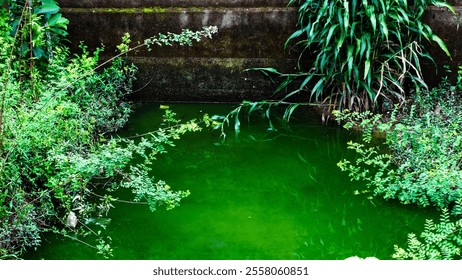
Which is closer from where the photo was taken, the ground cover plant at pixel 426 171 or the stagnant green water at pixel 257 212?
the ground cover plant at pixel 426 171

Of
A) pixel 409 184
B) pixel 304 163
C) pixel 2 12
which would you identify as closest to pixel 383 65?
pixel 304 163

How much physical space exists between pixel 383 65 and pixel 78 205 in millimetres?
2286

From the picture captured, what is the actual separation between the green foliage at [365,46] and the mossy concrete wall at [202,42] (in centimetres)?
31

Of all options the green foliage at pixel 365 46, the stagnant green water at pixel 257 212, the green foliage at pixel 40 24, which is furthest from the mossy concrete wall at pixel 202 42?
the stagnant green water at pixel 257 212

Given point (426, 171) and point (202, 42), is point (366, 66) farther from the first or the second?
point (202, 42)

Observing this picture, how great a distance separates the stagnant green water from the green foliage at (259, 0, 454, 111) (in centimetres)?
37

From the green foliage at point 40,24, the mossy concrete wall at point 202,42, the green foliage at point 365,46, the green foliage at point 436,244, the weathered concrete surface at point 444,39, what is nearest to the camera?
the green foliage at point 436,244

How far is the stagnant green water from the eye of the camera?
115 inches

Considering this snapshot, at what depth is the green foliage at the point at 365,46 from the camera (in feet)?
13.2

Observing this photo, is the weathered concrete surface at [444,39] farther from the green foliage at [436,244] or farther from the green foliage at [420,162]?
the green foliage at [436,244]

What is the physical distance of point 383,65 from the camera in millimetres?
4129

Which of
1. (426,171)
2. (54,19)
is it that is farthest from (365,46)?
(54,19)

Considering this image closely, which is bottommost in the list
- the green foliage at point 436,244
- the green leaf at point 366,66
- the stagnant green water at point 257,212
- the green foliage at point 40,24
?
the stagnant green water at point 257,212

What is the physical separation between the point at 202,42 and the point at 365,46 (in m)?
1.35
